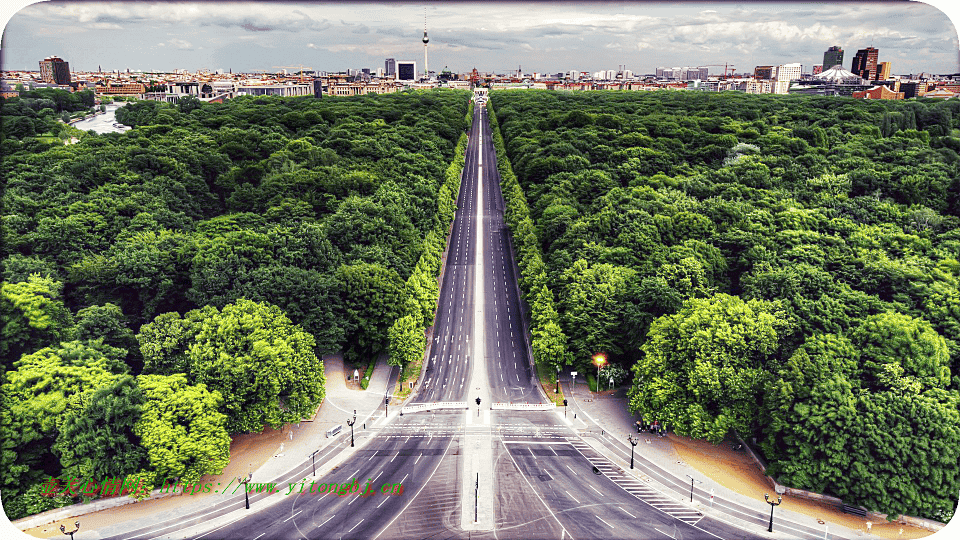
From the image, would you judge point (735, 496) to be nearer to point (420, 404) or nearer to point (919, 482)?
point (919, 482)

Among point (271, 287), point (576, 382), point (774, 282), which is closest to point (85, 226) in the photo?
point (271, 287)

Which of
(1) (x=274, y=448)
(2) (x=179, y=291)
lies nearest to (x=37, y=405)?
(1) (x=274, y=448)

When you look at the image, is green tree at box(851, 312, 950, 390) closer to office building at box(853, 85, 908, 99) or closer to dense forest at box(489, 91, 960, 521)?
dense forest at box(489, 91, 960, 521)

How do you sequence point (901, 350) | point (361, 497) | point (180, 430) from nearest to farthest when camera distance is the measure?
point (180, 430), point (901, 350), point (361, 497)

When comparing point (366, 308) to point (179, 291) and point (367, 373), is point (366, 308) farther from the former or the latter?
point (179, 291)

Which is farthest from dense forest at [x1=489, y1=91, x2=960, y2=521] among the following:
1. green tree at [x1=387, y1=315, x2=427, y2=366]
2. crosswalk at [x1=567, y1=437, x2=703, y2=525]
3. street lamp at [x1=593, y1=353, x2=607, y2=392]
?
green tree at [x1=387, y1=315, x2=427, y2=366]
